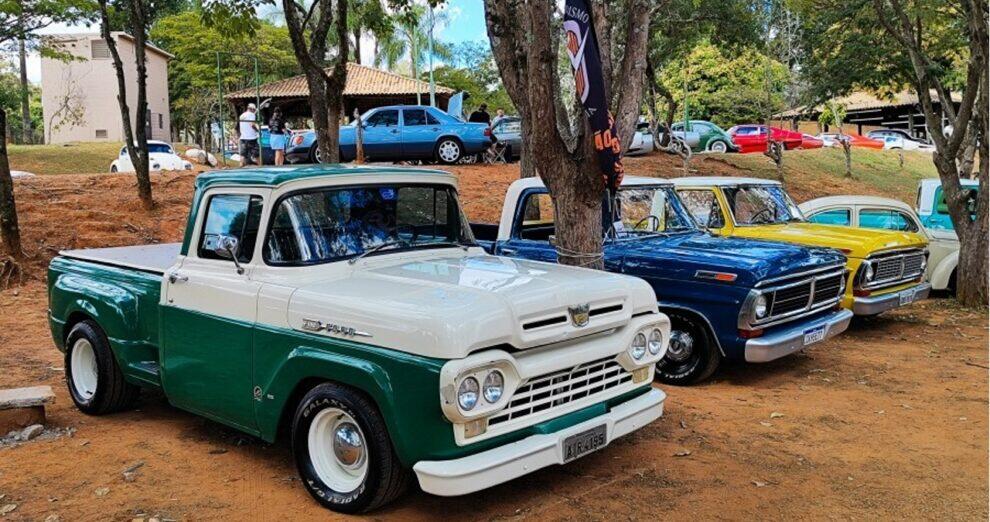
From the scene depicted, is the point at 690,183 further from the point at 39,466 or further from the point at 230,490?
the point at 39,466

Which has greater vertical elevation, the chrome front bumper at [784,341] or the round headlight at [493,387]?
the round headlight at [493,387]

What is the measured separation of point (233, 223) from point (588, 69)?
2.69m

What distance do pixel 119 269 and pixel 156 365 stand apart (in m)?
0.81

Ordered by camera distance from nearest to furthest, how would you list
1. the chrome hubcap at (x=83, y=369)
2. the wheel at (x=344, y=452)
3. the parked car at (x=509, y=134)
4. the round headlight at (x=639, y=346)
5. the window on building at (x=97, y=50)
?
the wheel at (x=344, y=452) < the round headlight at (x=639, y=346) < the chrome hubcap at (x=83, y=369) < the parked car at (x=509, y=134) < the window on building at (x=97, y=50)

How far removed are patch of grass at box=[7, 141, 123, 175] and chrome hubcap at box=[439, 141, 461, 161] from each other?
13502mm

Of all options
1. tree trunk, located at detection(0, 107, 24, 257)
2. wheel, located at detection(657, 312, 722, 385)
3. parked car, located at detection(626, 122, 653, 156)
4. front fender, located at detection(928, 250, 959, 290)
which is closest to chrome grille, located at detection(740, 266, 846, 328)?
wheel, located at detection(657, 312, 722, 385)

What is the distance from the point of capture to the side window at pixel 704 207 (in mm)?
8773

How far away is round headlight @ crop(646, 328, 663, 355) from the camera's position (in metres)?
4.64

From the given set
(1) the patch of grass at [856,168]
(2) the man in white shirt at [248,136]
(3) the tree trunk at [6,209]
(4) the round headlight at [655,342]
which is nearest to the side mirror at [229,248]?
(4) the round headlight at [655,342]

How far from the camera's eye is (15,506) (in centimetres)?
431

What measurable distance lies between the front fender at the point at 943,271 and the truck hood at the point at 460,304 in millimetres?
8133

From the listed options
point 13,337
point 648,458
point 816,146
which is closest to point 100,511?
point 648,458

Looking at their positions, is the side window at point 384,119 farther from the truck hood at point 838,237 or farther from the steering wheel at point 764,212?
the truck hood at point 838,237

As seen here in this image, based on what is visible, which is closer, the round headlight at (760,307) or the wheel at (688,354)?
the round headlight at (760,307)
